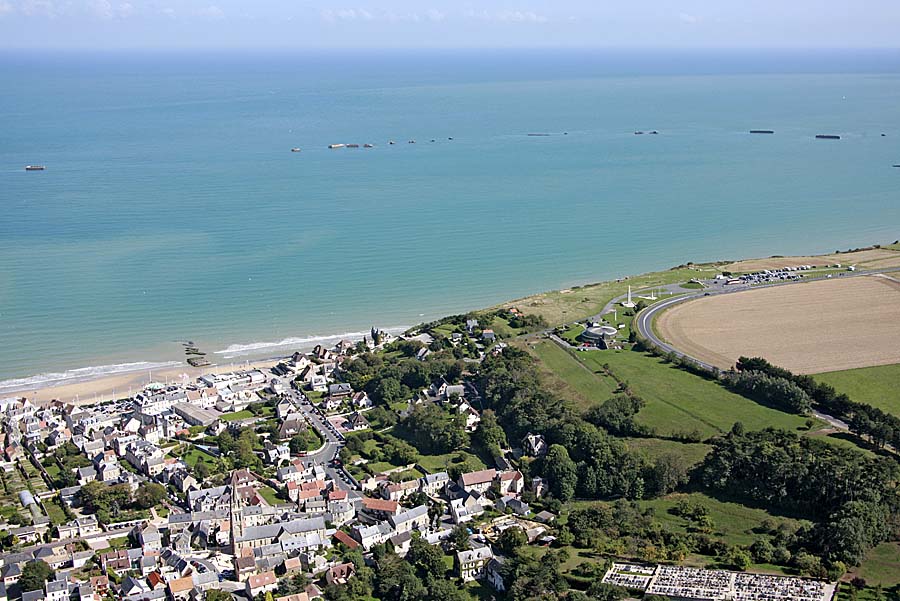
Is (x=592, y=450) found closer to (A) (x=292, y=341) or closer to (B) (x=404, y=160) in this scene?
(A) (x=292, y=341)

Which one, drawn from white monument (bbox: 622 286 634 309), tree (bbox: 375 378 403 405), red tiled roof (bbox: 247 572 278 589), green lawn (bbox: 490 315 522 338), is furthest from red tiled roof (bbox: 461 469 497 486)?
white monument (bbox: 622 286 634 309)

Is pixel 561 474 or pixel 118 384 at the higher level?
pixel 118 384

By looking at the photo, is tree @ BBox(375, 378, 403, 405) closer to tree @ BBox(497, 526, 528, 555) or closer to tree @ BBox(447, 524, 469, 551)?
tree @ BBox(447, 524, 469, 551)

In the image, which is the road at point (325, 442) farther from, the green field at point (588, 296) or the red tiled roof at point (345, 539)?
the green field at point (588, 296)

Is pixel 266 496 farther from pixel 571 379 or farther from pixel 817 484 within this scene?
pixel 817 484

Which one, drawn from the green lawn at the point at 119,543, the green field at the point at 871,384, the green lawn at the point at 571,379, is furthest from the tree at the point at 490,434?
the green field at the point at 871,384

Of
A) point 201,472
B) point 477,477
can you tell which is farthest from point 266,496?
point 477,477
